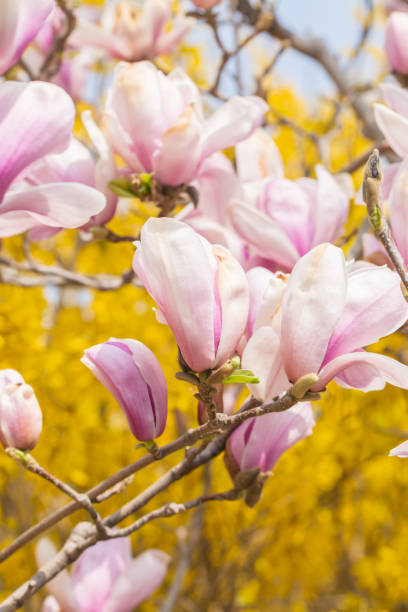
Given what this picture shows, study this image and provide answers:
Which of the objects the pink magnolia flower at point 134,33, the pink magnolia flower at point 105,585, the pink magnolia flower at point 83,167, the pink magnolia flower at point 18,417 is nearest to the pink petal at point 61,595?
the pink magnolia flower at point 105,585

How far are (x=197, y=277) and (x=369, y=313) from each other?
0.45ft

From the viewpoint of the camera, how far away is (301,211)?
706 millimetres

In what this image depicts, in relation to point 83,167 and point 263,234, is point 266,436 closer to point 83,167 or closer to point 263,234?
point 263,234

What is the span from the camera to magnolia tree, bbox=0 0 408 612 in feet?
1.48

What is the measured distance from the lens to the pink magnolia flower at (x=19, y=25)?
48 centimetres

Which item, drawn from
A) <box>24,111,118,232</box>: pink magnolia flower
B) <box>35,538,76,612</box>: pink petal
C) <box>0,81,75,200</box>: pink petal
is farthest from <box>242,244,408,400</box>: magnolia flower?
<box>35,538,76,612</box>: pink petal

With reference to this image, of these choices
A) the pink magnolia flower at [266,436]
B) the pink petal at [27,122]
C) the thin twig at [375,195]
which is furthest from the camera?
the pink magnolia flower at [266,436]

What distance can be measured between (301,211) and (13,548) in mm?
461

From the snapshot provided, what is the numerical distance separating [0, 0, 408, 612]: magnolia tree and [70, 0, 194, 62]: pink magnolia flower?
351 mm

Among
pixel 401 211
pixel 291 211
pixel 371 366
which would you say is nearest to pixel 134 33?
pixel 291 211

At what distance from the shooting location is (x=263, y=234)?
66 cm

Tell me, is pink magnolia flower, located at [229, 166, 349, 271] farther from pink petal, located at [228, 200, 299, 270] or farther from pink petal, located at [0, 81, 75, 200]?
pink petal, located at [0, 81, 75, 200]

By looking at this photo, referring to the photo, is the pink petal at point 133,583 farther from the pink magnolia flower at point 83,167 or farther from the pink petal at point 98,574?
the pink magnolia flower at point 83,167

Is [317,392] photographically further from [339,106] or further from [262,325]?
[339,106]
